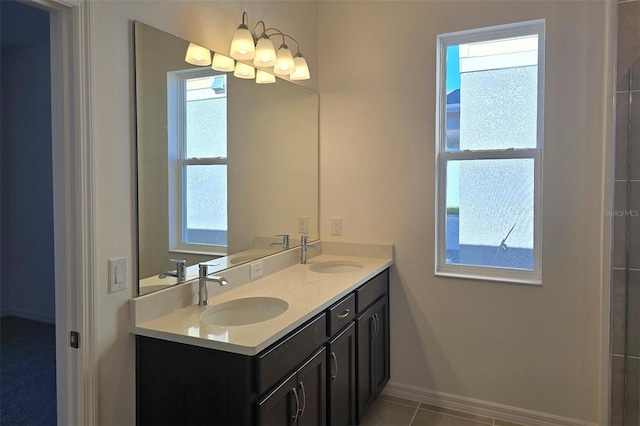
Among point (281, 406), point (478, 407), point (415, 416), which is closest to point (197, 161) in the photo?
point (281, 406)

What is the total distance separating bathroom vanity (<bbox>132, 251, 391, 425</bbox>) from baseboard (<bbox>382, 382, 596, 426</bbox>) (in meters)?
0.62

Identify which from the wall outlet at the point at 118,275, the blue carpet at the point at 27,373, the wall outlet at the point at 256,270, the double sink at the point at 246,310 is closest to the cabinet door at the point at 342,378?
the double sink at the point at 246,310

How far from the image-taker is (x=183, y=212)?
1950 millimetres

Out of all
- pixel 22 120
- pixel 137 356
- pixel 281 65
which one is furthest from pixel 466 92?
pixel 22 120

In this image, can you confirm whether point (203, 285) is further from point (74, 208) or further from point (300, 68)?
point (300, 68)

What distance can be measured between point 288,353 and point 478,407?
1621 mm

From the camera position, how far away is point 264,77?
8.18 ft

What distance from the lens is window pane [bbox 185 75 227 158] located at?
1977mm

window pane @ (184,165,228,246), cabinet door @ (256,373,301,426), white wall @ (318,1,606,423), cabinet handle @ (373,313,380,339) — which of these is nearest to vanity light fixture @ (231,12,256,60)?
window pane @ (184,165,228,246)

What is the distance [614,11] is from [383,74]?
4.12 feet

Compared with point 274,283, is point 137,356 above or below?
below

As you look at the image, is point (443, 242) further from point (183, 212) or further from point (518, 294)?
point (183, 212)

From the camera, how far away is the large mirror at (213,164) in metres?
1.74

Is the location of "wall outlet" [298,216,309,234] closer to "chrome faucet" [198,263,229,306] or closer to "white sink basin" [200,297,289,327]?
"white sink basin" [200,297,289,327]
